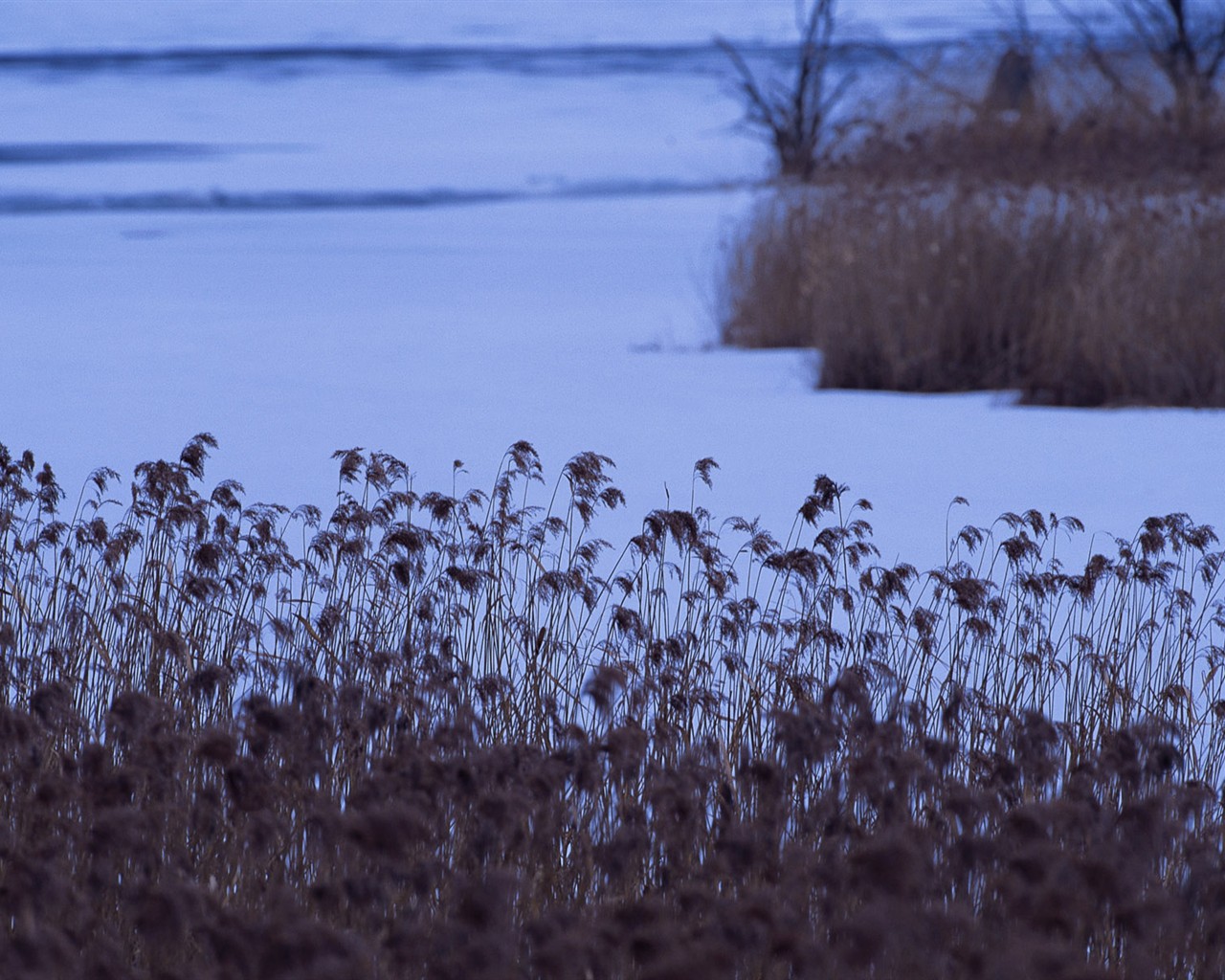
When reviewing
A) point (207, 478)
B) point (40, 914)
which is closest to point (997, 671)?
point (40, 914)

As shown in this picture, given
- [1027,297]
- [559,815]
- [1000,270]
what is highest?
[1000,270]

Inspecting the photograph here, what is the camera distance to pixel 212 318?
12.8 metres

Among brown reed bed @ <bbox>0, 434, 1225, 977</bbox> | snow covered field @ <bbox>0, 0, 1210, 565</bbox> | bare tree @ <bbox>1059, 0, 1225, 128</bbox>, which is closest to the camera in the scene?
brown reed bed @ <bbox>0, 434, 1225, 977</bbox>

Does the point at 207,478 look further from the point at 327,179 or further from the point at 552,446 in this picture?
the point at 327,179

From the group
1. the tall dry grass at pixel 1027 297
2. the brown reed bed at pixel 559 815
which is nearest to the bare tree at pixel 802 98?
the tall dry grass at pixel 1027 297

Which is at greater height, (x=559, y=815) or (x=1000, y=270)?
(x=1000, y=270)

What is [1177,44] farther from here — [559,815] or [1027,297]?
[559,815]

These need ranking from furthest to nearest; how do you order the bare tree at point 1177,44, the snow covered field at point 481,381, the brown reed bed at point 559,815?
the bare tree at point 1177,44
the snow covered field at point 481,381
the brown reed bed at point 559,815

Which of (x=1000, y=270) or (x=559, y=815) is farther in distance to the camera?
(x=1000, y=270)

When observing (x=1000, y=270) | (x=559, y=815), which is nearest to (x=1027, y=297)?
(x=1000, y=270)

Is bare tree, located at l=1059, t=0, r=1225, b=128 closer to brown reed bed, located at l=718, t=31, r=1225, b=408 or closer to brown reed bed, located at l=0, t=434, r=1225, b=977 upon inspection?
brown reed bed, located at l=718, t=31, r=1225, b=408

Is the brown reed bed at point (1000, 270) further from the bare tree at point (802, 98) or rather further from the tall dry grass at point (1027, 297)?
the bare tree at point (802, 98)

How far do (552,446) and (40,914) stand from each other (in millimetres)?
5561

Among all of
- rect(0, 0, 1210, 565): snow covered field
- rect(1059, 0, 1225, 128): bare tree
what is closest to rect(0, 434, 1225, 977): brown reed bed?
rect(0, 0, 1210, 565): snow covered field
